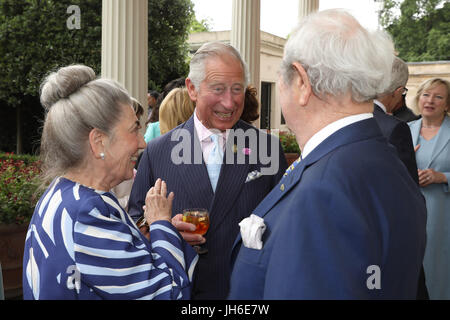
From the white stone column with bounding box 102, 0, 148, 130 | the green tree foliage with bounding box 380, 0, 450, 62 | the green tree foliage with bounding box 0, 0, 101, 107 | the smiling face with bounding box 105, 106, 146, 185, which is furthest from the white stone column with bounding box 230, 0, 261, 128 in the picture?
the green tree foliage with bounding box 380, 0, 450, 62

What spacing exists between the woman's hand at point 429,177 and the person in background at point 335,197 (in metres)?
3.27

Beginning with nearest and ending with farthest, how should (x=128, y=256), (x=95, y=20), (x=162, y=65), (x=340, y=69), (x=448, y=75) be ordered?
(x=340, y=69), (x=128, y=256), (x=95, y=20), (x=162, y=65), (x=448, y=75)

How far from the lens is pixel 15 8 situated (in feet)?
59.4

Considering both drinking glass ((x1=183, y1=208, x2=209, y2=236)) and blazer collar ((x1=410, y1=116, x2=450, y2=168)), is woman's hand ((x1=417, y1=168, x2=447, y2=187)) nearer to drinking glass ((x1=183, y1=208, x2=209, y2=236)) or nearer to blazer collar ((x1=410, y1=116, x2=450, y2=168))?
blazer collar ((x1=410, y1=116, x2=450, y2=168))

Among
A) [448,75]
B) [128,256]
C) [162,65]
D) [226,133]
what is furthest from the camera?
[448,75]

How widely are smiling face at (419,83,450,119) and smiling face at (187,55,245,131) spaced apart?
313 centimetres

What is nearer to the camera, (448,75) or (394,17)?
(448,75)

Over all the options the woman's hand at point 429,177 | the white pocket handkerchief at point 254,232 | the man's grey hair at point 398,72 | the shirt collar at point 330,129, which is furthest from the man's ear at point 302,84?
the woman's hand at point 429,177

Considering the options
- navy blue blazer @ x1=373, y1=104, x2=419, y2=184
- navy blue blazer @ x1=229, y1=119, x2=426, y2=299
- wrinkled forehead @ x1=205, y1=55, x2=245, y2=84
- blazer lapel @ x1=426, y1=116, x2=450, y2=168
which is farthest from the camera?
blazer lapel @ x1=426, y1=116, x2=450, y2=168

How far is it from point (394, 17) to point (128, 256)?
152 ft

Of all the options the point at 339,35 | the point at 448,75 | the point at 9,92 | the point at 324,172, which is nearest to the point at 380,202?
the point at 324,172

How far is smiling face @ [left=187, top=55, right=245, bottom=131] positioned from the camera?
2840mm

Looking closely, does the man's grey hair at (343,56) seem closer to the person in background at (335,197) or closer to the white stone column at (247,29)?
the person in background at (335,197)
